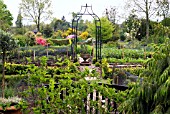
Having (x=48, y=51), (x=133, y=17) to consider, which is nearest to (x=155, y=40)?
(x=48, y=51)

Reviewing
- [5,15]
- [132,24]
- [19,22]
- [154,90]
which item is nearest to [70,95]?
[154,90]

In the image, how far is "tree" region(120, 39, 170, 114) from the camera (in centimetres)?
262

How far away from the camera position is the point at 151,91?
2.74 m

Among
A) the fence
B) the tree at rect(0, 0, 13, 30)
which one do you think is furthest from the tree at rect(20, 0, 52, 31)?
the fence

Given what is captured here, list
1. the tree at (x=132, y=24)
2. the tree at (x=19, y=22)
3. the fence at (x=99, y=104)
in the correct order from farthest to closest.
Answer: the tree at (x=19, y=22) → the tree at (x=132, y=24) → the fence at (x=99, y=104)

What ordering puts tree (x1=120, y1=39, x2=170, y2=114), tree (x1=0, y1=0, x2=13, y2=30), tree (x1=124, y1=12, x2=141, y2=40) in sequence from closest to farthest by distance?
tree (x1=120, y1=39, x2=170, y2=114)
tree (x1=124, y1=12, x2=141, y2=40)
tree (x1=0, y1=0, x2=13, y2=30)

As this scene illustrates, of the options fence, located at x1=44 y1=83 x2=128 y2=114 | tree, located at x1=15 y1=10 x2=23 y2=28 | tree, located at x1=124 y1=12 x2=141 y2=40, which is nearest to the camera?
fence, located at x1=44 y1=83 x2=128 y2=114

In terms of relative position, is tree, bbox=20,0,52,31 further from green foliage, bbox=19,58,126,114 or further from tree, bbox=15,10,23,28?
green foliage, bbox=19,58,126,114

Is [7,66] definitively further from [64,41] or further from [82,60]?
[64,41]

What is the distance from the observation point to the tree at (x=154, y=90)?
8.60ft

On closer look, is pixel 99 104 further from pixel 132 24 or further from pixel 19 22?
pixel 19 22

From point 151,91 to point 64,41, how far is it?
2524 cm

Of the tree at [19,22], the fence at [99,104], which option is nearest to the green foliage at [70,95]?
the fence at [99,104]

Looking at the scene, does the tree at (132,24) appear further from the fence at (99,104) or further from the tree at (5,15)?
the fence at (99,104)
